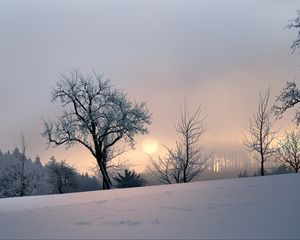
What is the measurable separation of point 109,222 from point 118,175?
36420 millimetres

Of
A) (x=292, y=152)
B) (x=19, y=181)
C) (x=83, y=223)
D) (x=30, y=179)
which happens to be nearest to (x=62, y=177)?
(x=30, y=179)

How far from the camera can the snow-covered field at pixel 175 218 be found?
16.6 feet

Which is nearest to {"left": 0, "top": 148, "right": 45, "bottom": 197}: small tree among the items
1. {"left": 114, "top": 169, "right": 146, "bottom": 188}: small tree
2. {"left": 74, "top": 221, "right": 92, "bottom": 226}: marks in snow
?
{"left": 114, "top": 169, "right": 146, "bottom": 188}: small tree

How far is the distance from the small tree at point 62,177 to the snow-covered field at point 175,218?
6104 centimetres

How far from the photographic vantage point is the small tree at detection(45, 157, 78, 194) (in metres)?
67.1

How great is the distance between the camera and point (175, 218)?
5.95 metres

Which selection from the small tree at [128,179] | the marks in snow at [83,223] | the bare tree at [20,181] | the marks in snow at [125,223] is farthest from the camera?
the bare tree at [20,181]

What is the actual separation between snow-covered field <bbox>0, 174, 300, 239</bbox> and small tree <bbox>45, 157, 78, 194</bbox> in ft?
200

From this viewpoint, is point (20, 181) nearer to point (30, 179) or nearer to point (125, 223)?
point (30, 179)

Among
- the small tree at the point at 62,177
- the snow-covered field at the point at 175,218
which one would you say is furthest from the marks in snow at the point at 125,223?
the small tree at the point at 62,177

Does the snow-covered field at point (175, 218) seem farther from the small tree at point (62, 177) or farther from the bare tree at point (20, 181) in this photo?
the small tree at point (62, 177)

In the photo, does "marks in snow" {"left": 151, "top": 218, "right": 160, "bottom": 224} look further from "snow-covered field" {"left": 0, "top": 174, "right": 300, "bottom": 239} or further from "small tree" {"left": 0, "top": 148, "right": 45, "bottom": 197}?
"small tree" {"left": 0, "top": 148, "right": 45, "bottom": 197}

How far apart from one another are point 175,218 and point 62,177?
66.8 m

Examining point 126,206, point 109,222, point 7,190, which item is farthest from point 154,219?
point 7,190
